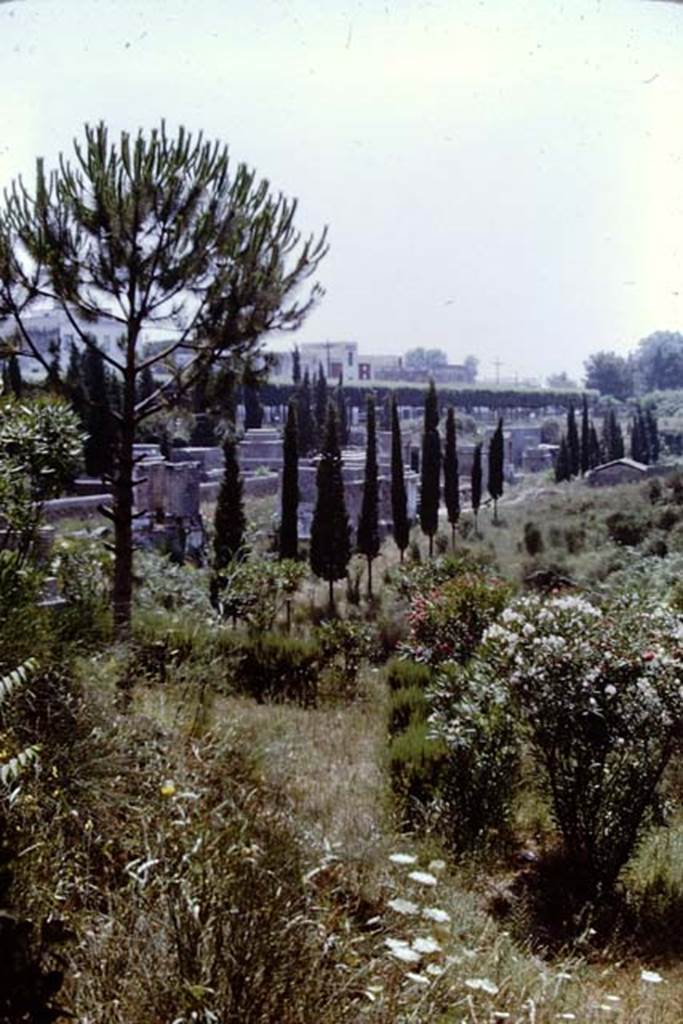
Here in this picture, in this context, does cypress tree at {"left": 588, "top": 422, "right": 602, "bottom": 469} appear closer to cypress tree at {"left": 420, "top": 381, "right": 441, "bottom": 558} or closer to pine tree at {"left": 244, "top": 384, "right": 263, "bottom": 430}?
cypress tree at {"left": 420, "top": 381, "right": 441, "bottom": 558}

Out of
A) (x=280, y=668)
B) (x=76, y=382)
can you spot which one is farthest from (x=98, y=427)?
(x=280, y=668)

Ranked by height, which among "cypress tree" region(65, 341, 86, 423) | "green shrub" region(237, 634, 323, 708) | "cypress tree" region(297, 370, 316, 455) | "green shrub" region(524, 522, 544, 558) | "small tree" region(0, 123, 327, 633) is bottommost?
"green shrub" region(237, 634, 323, 708)

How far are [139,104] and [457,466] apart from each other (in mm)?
2090

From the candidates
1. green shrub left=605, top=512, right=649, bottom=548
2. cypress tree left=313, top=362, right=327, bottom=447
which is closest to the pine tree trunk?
cypress tree left=313, top=362, right=327, bottom=447

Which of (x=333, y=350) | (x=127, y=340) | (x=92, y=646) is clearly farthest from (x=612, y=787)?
(x=127, y=340)

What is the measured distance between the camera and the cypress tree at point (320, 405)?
13.9 ft

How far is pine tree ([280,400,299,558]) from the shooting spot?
4.51 metres

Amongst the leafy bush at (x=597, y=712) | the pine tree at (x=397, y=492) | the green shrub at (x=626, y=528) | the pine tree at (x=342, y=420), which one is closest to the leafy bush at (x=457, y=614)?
the pine tree at (x=397, y=492)

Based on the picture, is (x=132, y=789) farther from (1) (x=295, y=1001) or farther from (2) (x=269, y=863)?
(1) (x=295, y=1001)

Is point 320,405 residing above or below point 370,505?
above

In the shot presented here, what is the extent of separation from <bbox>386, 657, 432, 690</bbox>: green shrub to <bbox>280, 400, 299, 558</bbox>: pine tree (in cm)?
73

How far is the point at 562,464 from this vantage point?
179 inches

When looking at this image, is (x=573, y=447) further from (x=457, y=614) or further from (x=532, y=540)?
(x=457, y=614)

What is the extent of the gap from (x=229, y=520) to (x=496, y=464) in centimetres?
132
